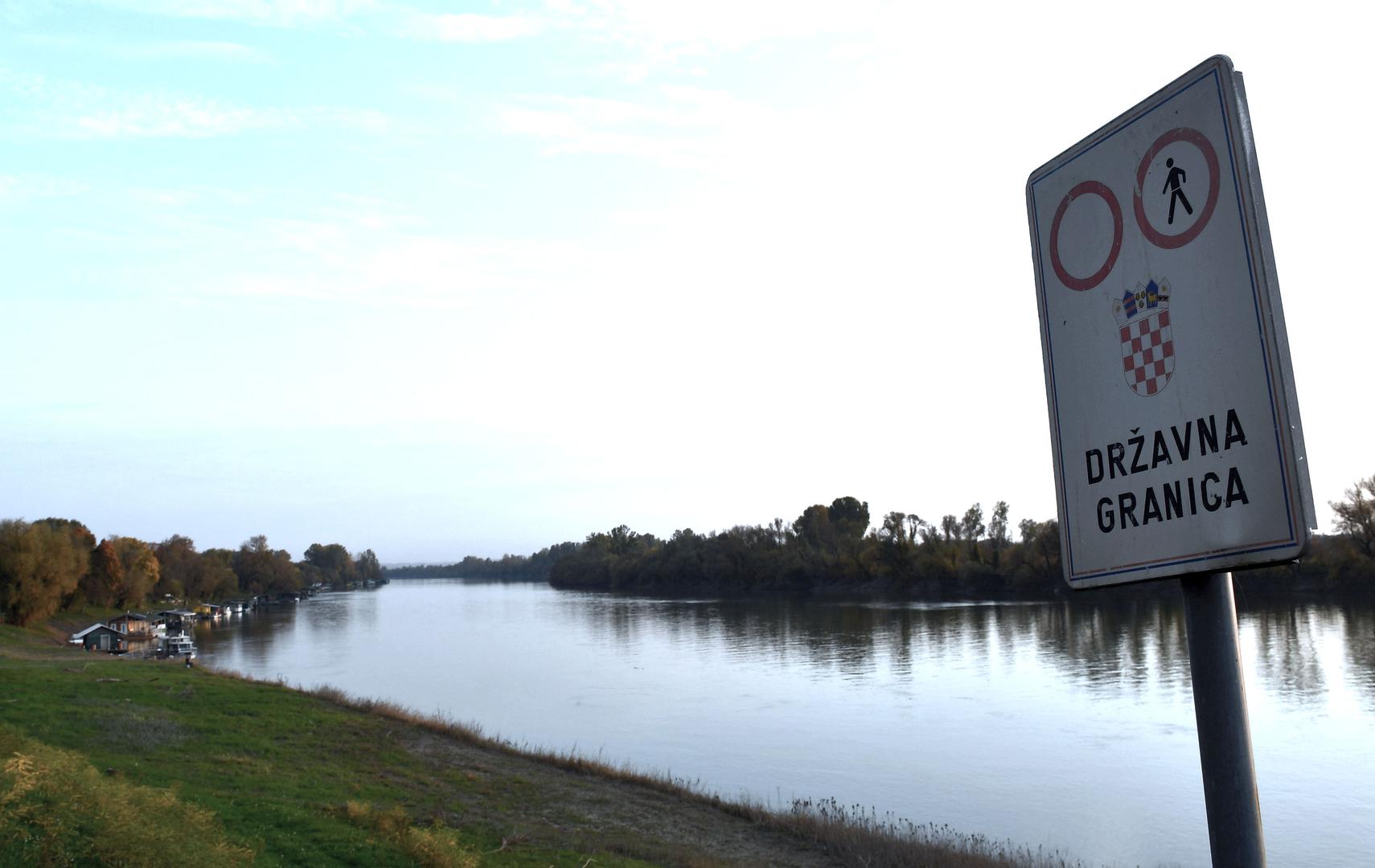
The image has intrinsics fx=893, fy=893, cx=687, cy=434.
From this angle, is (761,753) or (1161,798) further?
(761,753)

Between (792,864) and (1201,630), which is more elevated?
(1201,630)

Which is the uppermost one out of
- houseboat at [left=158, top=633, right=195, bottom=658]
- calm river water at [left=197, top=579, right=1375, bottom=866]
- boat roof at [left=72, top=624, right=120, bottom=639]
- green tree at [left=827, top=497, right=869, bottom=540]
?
green tree at [left=827, top=497, right=869, bottom=540]

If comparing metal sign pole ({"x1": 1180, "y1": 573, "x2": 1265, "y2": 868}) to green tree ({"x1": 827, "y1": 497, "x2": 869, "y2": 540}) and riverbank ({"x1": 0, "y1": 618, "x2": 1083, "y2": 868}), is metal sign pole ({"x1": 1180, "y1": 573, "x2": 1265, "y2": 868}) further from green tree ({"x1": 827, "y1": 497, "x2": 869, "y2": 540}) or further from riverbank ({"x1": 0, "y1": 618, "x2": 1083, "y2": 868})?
green tree ({"x1": 827, "y1": 497, "x2": 869, "y2": 540})

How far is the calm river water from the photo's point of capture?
19.2m

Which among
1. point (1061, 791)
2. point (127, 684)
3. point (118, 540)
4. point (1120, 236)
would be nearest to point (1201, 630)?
point (1120, 236)

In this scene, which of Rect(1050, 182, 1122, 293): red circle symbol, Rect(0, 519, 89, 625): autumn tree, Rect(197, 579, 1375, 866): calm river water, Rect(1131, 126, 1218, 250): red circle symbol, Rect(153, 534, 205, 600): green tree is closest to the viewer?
Rect(1131, 126, 1218, 250): red circle symbol

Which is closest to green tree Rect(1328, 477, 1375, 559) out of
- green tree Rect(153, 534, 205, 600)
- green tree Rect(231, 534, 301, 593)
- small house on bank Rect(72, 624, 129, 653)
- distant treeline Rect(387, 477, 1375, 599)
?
distant treeline Rect(387, 477, 1375, 599)

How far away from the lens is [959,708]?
29797 millimetres

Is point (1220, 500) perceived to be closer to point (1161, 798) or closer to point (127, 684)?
point (1161, 798)

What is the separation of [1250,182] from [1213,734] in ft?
3.06

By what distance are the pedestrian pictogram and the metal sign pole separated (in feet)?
2.19

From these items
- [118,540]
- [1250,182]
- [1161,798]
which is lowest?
[1161,798]

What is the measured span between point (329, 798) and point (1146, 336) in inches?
572

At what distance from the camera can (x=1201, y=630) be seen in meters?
1.53
